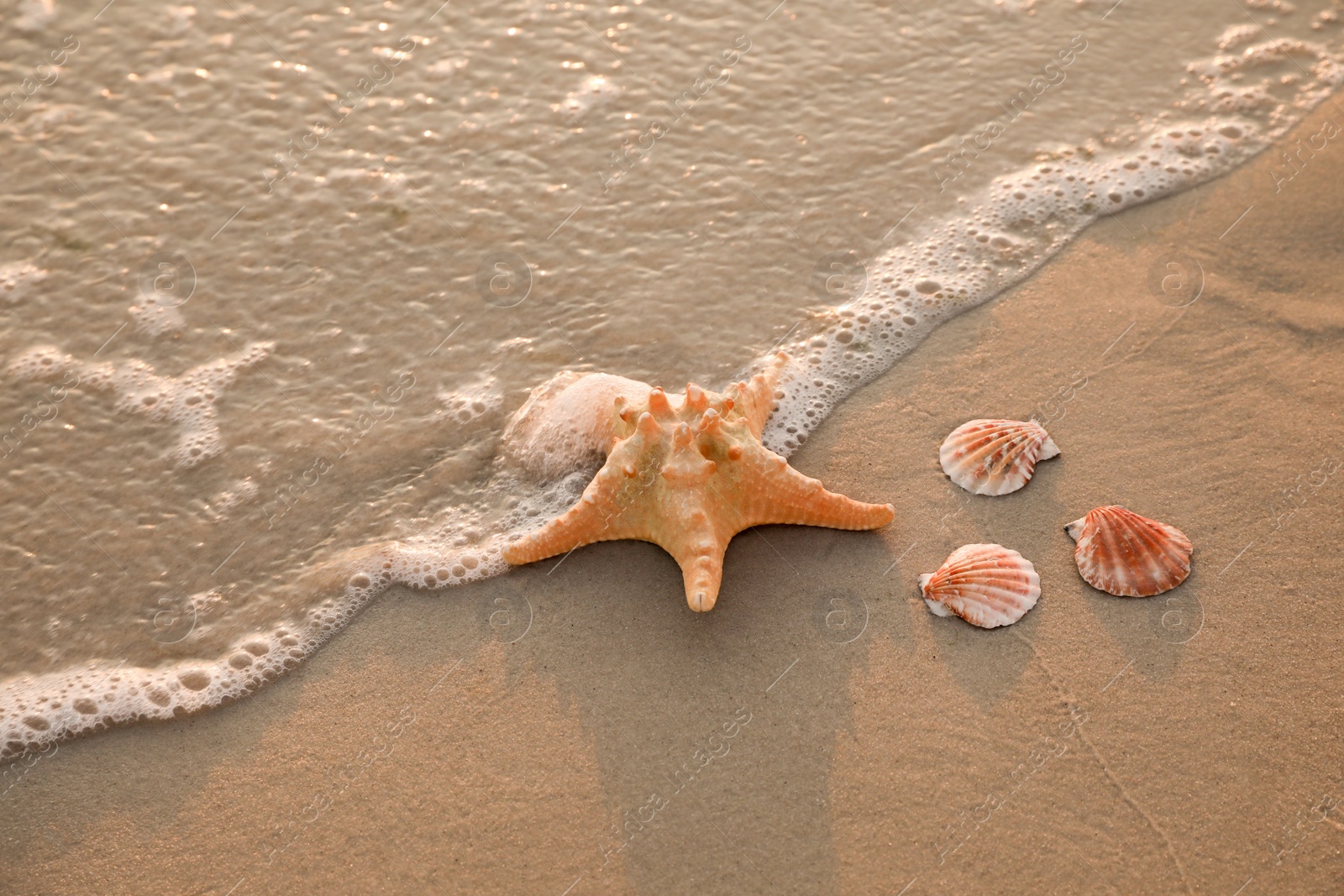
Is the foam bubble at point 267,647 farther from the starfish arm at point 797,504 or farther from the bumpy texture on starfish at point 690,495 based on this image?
the starfish arm at point 797,504

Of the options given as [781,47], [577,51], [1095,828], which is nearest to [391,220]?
[577,51]

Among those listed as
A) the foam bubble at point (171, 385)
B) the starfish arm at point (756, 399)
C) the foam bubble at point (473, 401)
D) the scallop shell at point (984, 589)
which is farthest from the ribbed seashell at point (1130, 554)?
the foam bubble at point (171, 385)

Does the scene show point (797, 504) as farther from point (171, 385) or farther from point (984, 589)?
point (171, 385)

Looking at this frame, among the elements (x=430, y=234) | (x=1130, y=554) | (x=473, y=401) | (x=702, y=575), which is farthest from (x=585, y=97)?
(x=1130, y=554)

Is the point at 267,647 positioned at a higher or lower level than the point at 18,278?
lower

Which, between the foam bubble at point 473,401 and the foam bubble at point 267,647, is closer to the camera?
the foam bubble at point 267,647

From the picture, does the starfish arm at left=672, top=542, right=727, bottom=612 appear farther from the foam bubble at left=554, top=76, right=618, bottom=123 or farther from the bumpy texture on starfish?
the foam bubble at left=554, top=76, right=618, bottom=123
